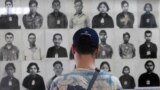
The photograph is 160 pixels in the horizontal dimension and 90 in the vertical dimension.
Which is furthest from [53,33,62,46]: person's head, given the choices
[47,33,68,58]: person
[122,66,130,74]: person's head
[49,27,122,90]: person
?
[49,27,122,90]: person

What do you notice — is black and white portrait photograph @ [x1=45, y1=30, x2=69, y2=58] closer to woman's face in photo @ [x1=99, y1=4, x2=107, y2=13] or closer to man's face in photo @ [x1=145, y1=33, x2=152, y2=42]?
woman's face in photo @ [x1=99, y1=4, x2=107, y2=13]

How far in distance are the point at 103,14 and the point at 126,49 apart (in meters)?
0.35

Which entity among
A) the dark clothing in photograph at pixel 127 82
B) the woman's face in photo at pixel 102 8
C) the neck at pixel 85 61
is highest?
the woman's face in photo at pixel 102 8

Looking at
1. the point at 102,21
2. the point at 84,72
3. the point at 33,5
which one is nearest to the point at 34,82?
the point at 33,5

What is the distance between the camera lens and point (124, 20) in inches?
122

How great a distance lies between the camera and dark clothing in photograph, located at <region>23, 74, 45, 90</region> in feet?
9.80

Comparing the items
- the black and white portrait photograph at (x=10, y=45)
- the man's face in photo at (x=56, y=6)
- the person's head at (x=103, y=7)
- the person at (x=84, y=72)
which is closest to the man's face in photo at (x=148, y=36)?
the person's head at (x=103, y=7)

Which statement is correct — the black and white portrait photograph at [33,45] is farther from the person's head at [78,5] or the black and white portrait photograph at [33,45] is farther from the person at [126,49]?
the person at [126,49]

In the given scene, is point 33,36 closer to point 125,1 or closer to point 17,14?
point 17,14

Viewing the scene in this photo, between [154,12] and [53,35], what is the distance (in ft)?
2.86

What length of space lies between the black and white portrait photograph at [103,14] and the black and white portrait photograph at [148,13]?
0.24 metres

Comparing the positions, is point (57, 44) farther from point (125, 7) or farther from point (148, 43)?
point (148, 43)

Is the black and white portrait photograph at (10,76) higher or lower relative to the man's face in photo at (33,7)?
lower

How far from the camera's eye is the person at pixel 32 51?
2.98m
